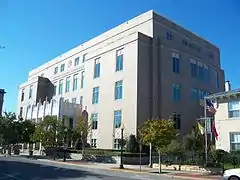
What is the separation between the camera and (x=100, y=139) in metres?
48.4

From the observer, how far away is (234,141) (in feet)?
108

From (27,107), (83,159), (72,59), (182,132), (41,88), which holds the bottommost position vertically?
(83,159)

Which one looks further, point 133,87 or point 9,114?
point 9,114

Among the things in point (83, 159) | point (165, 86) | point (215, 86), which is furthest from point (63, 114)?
point (215, 86)

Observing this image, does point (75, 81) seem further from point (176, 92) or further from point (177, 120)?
point (177, 120)

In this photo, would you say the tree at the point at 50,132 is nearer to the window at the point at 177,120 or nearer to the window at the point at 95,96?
the window at the point at 95,96

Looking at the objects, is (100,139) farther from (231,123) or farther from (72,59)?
(72,59)

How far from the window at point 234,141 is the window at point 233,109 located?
1832mm

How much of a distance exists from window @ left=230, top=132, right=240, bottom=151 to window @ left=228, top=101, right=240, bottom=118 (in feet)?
6.01

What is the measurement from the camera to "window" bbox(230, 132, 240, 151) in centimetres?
3257

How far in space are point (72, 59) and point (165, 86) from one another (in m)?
27.1

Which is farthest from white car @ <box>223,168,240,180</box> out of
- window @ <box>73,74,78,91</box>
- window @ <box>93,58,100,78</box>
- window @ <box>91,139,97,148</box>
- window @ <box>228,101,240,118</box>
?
window @ <box>73,74,78,91</box>

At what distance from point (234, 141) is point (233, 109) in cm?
323

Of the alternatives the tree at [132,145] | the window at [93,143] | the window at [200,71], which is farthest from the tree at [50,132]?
the window at [200,71]
